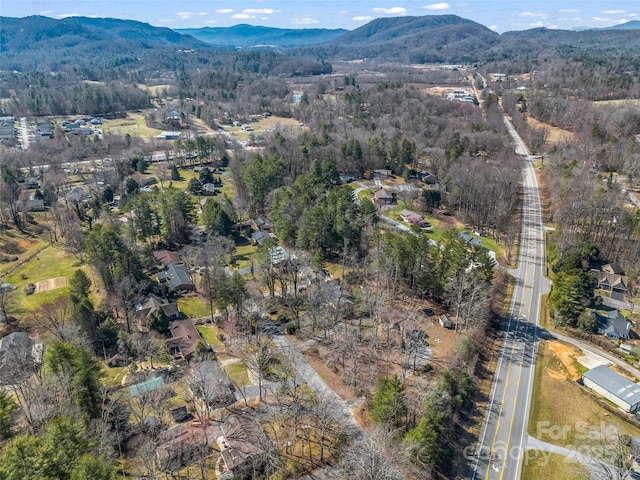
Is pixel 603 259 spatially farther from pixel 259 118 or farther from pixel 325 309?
pixel 259 118

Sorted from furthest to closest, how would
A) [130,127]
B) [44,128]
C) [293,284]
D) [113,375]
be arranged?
[130,127]
[44,128]
[293,284]
[113,375]

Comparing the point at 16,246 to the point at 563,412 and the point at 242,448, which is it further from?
the point at 563,412

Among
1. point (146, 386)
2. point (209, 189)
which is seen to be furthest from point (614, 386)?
point (209, 189)

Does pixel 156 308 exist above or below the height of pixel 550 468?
above

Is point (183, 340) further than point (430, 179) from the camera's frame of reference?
No

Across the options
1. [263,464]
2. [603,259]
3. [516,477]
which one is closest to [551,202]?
[603,259]

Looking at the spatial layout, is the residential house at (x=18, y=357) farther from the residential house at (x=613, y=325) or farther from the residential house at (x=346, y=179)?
the residential house at (x=346, y=179)

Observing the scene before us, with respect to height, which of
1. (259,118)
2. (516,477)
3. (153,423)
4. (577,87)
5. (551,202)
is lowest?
(516,477)

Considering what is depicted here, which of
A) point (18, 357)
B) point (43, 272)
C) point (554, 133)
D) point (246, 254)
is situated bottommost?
point (43, 272)
